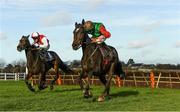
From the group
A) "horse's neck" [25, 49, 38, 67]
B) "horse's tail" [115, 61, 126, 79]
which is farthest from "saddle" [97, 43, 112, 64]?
"horse's neck" [25, 49, 38, 67]

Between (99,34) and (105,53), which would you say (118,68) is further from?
(99,34)

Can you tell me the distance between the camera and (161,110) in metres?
13.1

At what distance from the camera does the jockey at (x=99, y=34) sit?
1602 cm

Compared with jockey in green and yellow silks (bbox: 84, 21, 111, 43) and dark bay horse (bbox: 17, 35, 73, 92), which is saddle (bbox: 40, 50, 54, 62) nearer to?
dark bay horse (bbox: 17, 35, 73, 92)

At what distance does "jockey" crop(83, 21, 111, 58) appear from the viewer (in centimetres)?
1602

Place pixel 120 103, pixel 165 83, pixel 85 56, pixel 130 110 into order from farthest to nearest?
pixel 165 83
pixel 85 56
pixel 120 103
pixel 130 110

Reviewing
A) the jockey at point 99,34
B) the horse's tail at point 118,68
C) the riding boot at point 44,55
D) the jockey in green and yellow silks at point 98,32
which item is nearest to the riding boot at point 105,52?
the jockey at point 99,34

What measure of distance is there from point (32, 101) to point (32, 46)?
563cm

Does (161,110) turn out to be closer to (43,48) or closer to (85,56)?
(85,56)

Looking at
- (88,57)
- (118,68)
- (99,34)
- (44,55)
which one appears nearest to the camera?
(88,57)

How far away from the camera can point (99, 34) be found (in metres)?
16.3

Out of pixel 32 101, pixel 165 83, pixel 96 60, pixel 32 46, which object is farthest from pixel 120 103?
pixel 165 83

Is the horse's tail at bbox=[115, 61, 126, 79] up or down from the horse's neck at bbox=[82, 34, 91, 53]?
down

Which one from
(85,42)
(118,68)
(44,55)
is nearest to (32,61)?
(44,55)
